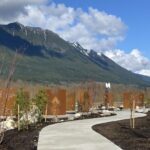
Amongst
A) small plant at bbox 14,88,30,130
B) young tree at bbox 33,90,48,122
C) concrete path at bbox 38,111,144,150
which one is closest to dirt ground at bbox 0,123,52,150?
concrete path at bbox 38,111,144,150

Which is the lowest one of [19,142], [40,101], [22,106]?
[19,142]

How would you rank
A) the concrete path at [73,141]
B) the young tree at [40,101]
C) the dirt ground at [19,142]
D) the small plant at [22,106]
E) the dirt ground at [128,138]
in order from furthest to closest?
the young tree at [40,101]
the small plant at [22,106]
the dirt ground at [19,142]
the dirt ground at [128,138]
the concrete path at [73,141]

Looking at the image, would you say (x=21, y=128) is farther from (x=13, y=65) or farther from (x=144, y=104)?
(x=144, y=104)

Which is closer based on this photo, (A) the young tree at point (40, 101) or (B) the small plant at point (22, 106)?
(B) the small plant at point (22, 106)

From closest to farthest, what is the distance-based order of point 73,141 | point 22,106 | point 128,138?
point 73,141, point 128,138, point 22,106

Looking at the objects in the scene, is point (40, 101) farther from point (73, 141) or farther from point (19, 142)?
point (73, 141)

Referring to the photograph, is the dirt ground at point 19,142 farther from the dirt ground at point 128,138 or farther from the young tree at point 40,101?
the young tree at point 40,101

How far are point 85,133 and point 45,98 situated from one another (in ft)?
27.9

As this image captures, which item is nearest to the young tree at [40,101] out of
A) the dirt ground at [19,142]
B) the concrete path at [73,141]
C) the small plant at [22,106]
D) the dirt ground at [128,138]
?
the small plant at [22,106]

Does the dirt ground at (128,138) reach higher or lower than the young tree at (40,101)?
lower

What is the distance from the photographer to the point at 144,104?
5075 centimetres

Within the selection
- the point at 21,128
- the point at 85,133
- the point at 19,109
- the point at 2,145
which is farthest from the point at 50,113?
the point at 2,145

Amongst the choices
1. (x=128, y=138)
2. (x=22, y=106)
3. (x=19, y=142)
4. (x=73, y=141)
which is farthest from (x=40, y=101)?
(x=73, y=141)

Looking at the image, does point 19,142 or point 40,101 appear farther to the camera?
point 40,101
